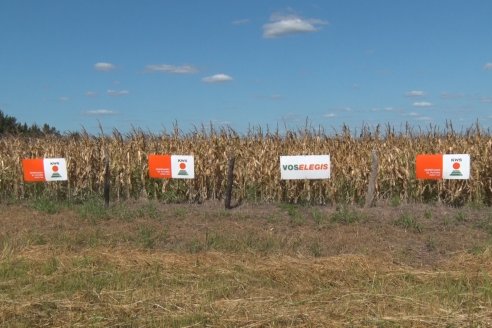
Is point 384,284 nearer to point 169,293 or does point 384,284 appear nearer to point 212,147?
point 169,293

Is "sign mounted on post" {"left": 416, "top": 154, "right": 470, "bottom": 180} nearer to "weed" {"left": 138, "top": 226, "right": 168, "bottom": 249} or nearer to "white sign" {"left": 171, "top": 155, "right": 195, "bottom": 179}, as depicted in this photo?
"white sign" {"left": 171, "top": 155, "right": 195, "bottom": 179}

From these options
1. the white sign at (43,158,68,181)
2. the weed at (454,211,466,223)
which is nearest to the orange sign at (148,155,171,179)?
the white sign at (43,158,68,181)

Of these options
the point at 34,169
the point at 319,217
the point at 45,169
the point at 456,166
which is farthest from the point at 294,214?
the point at 34,169

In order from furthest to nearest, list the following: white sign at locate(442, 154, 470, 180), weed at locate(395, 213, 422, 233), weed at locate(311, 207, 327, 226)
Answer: white sign at locate(442, 154, 470, 180)
weed at locate(311, 207, 327, 226)
weed at locate(395, 213, 422, 233)

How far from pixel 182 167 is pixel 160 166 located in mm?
596

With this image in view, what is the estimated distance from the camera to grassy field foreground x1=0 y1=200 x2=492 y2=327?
641cm

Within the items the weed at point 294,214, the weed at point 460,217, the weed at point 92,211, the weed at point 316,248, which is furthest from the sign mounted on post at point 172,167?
the weed at point 460,217

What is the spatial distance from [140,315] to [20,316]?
48.7 inches

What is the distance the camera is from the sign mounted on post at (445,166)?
14273 mm

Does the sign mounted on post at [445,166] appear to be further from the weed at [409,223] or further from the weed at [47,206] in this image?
the weed at [47,206]

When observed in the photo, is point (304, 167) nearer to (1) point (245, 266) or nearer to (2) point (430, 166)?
(2) point (430, 166)

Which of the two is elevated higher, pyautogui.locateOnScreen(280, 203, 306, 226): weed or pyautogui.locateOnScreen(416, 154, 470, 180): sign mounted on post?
pyautogui.locateOnScreen(416, 154, 470, 180): sign mounted on post

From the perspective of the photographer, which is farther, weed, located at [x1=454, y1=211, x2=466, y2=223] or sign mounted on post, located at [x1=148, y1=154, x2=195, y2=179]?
sign mounted on post, located at [x1=148, y1=154, x2=195, y2=179]

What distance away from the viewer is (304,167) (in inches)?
588
